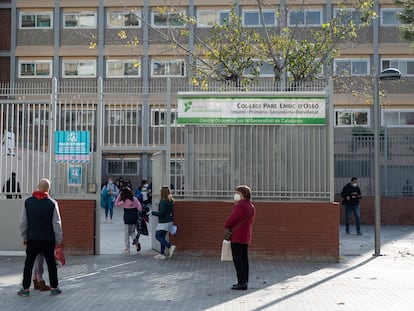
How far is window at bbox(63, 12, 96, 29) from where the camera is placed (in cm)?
3584

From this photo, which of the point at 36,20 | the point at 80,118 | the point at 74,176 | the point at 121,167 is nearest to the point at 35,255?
the point at 74,176

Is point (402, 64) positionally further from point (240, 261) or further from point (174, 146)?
point (240, 261)

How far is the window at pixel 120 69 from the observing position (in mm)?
35094

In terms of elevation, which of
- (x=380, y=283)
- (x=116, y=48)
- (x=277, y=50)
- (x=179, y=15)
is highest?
(x=116, y=48)

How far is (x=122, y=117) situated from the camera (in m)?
12.3

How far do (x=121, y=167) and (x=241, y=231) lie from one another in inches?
1043

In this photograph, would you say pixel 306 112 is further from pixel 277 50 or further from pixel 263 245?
pixel 277 50

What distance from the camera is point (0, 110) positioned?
41.2ft

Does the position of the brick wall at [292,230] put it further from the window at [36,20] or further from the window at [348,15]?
the window at [36,20]

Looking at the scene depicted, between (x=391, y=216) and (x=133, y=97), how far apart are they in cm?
1253

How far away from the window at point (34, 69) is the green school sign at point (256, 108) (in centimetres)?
2608

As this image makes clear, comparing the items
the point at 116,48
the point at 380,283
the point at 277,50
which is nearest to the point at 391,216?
the point at 277,50

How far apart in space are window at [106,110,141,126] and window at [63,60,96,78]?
23943 mm

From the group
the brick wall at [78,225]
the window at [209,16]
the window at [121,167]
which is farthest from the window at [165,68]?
the brick wall at [78,225]
